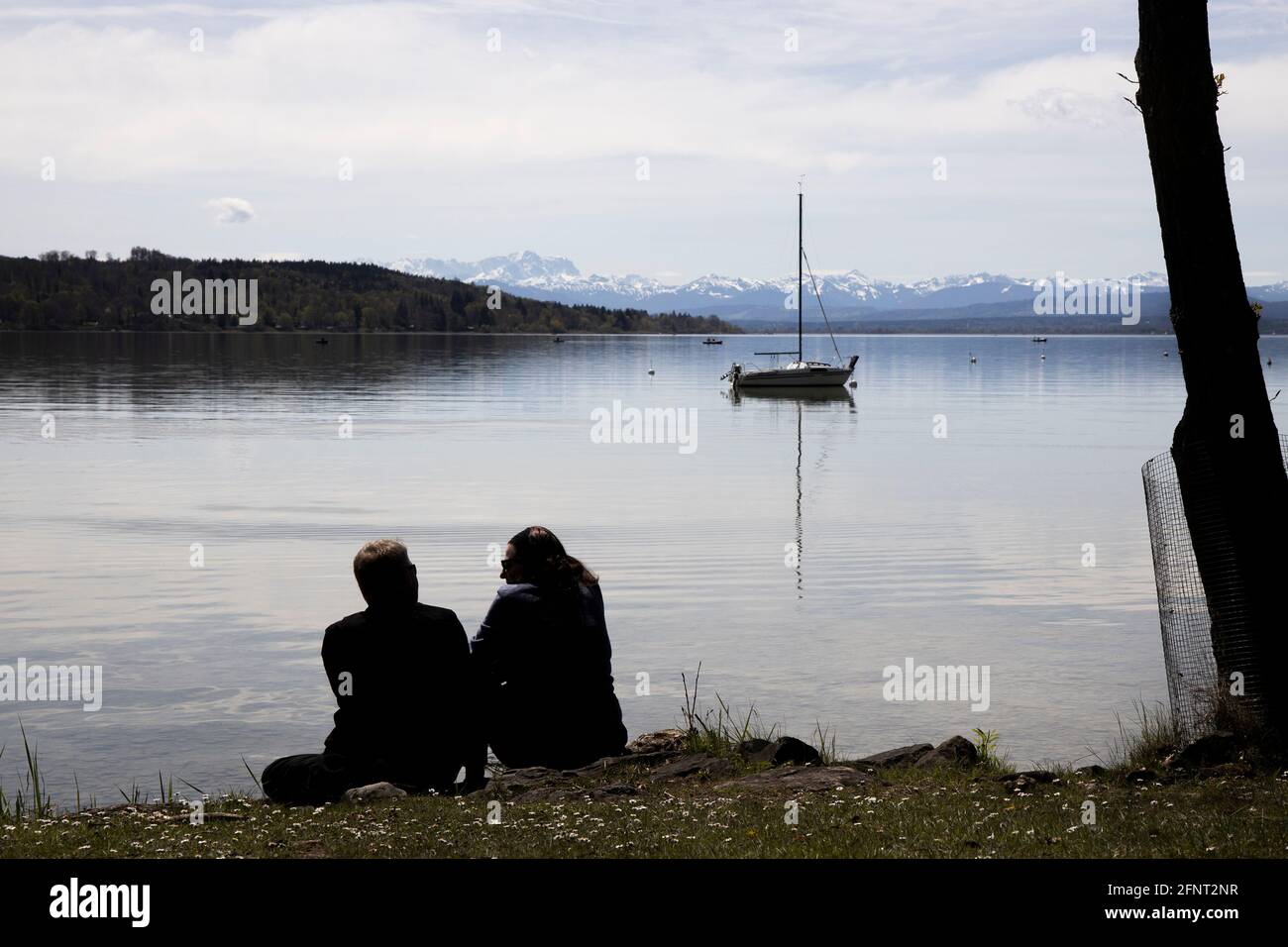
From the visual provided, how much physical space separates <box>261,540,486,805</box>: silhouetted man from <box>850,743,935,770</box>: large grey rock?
2.58 m

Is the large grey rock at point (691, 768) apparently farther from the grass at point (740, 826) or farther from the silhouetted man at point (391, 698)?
the silhouetted man at point (391, 698)

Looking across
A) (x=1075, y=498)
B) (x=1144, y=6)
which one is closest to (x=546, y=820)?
(x=1144, y=6)

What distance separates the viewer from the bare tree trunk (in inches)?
365

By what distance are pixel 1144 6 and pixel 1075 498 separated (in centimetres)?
2285

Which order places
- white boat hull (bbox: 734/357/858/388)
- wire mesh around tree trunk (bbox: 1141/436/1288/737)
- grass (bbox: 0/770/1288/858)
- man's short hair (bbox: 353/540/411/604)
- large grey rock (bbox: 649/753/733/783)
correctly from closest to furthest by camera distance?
grass (bbox: 0/770/1288/858)
man's short hair (bbox: 353/540/411/604)
large grey rock (bbox: 649/753/733/783)
wire mesh around tree trunk (bbox: 1141/436/1288/737)
white boat hull (bbox: 734/357/858/388)

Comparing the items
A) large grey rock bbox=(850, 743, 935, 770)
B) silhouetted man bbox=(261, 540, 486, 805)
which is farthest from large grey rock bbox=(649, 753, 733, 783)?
silhouetted man bbox=(261, 540, 486, 805)

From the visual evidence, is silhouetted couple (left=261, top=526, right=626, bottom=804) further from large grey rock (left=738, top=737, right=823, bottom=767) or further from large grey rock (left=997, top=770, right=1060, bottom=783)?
large grey rock (left=997, top=770, right=1060, bottom=783)

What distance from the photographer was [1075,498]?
31.1 m

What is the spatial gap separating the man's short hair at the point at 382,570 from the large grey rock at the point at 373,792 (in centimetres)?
113

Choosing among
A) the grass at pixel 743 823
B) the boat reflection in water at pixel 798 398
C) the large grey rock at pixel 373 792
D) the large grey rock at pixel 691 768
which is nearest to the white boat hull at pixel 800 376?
the boat reflection in water at pixel 798 398

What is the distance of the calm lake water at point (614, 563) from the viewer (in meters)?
12.7

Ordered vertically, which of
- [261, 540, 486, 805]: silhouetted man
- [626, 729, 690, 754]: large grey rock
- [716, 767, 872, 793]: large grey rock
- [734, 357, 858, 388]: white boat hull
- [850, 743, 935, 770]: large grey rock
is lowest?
[626, 729, 690, 754]: large grey rock
